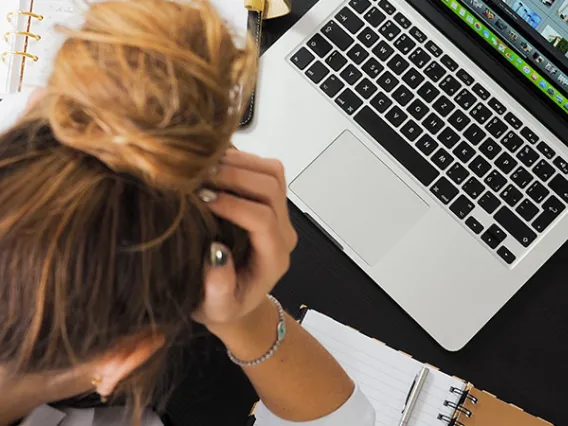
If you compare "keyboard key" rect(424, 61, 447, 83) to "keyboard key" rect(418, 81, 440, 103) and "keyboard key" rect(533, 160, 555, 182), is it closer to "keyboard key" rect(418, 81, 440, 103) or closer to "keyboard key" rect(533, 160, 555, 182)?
"keyboard key" rect(418, 81, 440, 103)

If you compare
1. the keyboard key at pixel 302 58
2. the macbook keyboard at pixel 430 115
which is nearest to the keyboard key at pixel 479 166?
the macbook keyboard at pixel 430 115

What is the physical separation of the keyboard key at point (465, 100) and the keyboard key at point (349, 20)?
0.14 meters

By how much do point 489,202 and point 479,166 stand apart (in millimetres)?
42

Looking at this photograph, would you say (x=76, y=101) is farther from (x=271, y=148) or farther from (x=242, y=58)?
(x=271, y=148)

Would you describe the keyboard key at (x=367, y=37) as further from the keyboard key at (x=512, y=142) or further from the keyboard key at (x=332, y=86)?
the keyboard key at (x=512, y=142)

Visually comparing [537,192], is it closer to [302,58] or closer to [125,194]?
[302,58]

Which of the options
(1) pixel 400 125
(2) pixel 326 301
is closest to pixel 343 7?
(1) pixel 400 125

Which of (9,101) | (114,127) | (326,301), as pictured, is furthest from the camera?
(326,301)

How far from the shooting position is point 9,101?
50 centimetres

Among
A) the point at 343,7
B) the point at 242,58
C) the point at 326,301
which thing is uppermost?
the point at 343,7

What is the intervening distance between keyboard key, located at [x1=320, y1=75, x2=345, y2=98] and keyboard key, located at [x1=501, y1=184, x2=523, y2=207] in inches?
8.4

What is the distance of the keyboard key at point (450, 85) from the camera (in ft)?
2.10

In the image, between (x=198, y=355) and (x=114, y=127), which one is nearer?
(x=114, y=127)

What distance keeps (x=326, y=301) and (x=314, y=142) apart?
0.18 meters
